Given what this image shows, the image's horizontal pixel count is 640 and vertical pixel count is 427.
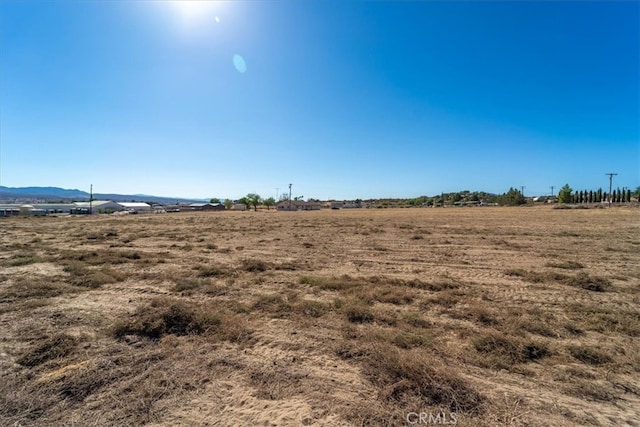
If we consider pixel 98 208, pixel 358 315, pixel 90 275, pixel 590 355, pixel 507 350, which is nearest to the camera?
pixel 590 355

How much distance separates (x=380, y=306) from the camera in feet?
20.3

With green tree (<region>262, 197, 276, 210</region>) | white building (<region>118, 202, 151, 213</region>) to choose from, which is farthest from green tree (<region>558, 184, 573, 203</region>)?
white building (<region>118, 202, 151, 213</region>)

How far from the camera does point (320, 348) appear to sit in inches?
174

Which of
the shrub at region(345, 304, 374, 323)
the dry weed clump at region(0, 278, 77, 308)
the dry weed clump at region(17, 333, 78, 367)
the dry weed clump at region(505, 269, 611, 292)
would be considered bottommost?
→ the dry weed clump at region(0, 278, 77, 308)

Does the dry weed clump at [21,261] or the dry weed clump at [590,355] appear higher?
the dry weed clump at [590,355]

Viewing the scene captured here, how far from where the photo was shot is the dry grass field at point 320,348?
309 centimetres

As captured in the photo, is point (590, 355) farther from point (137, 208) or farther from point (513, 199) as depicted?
point (137, 208)

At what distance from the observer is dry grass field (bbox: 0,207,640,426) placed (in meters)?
3.09

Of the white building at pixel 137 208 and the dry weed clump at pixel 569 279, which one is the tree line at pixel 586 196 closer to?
the dry weed clump at pixel 569 279

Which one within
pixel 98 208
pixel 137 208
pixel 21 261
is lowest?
pixel 137 208

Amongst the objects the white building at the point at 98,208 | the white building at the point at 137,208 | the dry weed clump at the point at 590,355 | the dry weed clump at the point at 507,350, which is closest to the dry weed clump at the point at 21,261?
the dry weed clump at the point at 507,350

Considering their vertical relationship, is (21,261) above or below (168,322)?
below

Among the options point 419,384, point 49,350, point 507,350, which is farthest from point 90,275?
point 507,350

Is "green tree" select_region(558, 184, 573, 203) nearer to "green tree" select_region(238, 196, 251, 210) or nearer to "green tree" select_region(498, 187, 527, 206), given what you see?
"green tree" select_region(498, 187, 527, 206)
